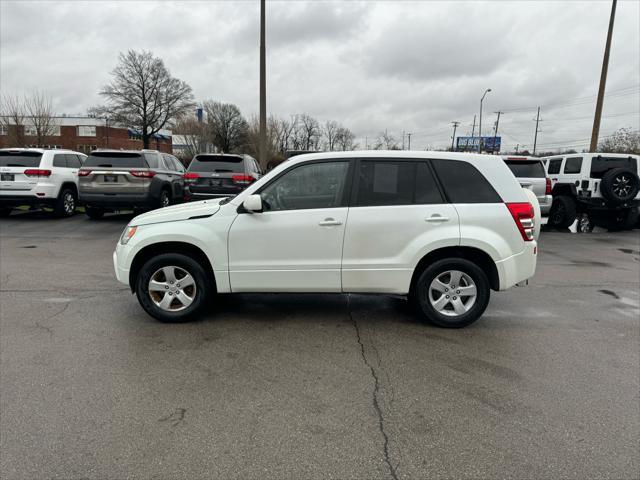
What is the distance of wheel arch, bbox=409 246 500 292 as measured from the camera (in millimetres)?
4598

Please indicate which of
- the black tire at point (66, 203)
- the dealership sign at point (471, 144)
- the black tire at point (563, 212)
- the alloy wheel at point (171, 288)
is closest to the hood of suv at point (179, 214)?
the alloy wheel at point (171, 288)

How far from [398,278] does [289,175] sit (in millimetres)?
1568

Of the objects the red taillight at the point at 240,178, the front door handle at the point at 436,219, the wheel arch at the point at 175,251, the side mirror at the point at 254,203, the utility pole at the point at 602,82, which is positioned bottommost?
the wheel arch at the point at 175,251

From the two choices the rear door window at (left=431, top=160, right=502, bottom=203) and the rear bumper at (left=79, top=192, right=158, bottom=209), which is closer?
the rear door window at (left=431, top=160, right=502, bottom=203)

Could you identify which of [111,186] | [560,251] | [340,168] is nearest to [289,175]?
[340,168]

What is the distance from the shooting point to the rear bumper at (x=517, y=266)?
4535 mm

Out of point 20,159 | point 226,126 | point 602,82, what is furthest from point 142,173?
point 226,126

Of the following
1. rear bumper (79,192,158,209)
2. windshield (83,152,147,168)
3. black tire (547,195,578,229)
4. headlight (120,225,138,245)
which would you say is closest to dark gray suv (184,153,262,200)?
rear bumper (79,192,158,209)

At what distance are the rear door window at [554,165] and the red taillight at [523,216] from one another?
993 cm

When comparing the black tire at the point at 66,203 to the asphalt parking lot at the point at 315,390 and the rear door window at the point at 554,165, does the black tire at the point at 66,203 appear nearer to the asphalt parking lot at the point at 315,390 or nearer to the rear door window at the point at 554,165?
the asphalt parking lot at the point at 315,390

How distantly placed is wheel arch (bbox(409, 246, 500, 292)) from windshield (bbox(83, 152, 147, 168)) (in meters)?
9.10

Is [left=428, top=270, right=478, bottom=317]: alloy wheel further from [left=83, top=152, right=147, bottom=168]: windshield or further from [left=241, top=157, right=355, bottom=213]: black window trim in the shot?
[left=83, top=152, right=147, bottom=168]: windshield

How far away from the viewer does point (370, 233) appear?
14.7 ft

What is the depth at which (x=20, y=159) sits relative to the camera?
38.3 feet
